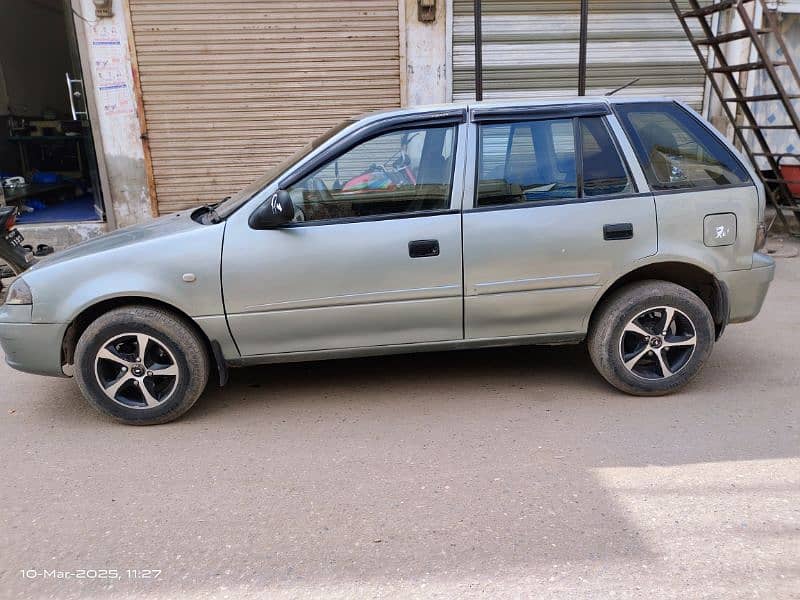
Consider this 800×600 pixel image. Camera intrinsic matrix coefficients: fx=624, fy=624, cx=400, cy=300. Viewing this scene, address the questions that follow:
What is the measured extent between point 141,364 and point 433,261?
1.82 metres

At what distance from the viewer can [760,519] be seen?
273cm

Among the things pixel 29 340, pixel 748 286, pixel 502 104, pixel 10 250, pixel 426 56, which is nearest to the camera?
pixel 29 340

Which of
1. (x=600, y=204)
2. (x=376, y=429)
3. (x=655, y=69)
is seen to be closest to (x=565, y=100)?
(x=600, y=204)

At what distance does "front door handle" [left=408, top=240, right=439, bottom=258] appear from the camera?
366 centimetres

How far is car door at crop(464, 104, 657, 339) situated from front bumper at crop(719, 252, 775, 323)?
60cm

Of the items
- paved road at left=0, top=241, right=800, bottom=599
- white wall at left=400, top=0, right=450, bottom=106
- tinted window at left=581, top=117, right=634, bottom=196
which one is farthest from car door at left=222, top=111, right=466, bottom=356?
white wall at left=400, top=0, right=450, bottom=106

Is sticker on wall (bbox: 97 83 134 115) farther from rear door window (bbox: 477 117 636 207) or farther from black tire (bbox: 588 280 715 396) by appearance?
black tire (bbox: 588 280 715 396)

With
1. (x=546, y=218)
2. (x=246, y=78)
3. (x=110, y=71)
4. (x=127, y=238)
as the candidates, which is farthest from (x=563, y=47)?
(x=127, y=238)

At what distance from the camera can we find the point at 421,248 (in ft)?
12.0

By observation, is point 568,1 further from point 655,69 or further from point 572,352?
point 572,352

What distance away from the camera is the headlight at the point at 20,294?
11.8 feet

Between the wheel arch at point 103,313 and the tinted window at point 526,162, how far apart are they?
185cm

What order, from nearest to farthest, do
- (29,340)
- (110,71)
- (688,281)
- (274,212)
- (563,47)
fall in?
1. (274,212)
2. (29,340)
3. (688,281)
4. (110,71)
5. (563,47)

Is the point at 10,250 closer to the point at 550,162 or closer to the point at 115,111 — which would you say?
the point at 115,111
